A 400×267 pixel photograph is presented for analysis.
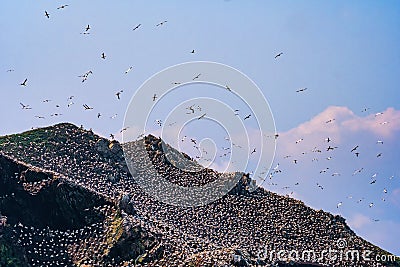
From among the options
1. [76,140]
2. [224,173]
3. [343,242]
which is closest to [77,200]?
[76,140]

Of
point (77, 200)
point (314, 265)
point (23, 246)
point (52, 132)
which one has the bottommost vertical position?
point (23, 246)

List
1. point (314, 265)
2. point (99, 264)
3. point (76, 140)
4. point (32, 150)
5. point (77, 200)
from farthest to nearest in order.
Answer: point (76, 140) < point (32, 150) < point (314, 265) < point (77, 200) < point (99, 264)

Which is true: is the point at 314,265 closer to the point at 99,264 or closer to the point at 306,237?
the point at 306,237

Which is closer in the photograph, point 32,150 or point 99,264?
point 99,264

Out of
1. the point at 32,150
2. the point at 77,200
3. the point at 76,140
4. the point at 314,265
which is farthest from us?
the point at 76,140

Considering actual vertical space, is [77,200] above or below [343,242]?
below

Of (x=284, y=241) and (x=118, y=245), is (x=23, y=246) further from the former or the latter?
(x=284, y=241)
